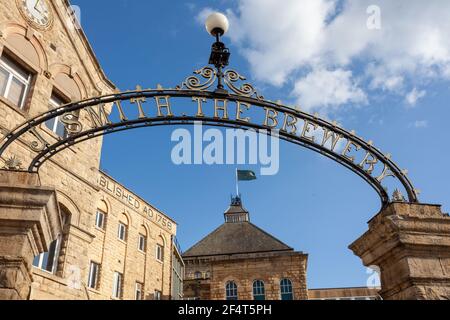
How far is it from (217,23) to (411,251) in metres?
4.25

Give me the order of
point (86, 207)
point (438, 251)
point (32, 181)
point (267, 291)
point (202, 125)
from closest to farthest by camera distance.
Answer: point (32, 181), point (438, 251), point (202, 125), point (86, 207), point (267, 291)

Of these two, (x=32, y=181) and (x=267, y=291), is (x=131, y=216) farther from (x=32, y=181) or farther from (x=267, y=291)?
(x=32, y=181)

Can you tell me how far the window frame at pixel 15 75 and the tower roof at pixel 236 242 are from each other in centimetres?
2514

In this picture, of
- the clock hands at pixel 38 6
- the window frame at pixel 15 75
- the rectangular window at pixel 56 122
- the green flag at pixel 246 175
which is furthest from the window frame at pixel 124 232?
the green flag at pixel 246 175

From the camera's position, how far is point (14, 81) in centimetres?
970

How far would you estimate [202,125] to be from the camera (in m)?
6.12

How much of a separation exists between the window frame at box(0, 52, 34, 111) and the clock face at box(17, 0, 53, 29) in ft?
4.08

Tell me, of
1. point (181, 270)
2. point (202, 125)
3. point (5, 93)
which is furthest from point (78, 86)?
point (181, 270)

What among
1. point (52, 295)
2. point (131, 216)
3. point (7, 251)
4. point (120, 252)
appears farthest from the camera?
point (131, 216)

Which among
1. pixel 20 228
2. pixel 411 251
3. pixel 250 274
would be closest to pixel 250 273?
pixel 250 274

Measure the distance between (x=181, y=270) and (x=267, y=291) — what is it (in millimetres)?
6455

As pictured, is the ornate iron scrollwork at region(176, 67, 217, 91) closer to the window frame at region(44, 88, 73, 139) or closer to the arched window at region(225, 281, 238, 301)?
the window frame at region(44, 88, 73, 139)

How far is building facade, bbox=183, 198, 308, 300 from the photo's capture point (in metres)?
29.4
